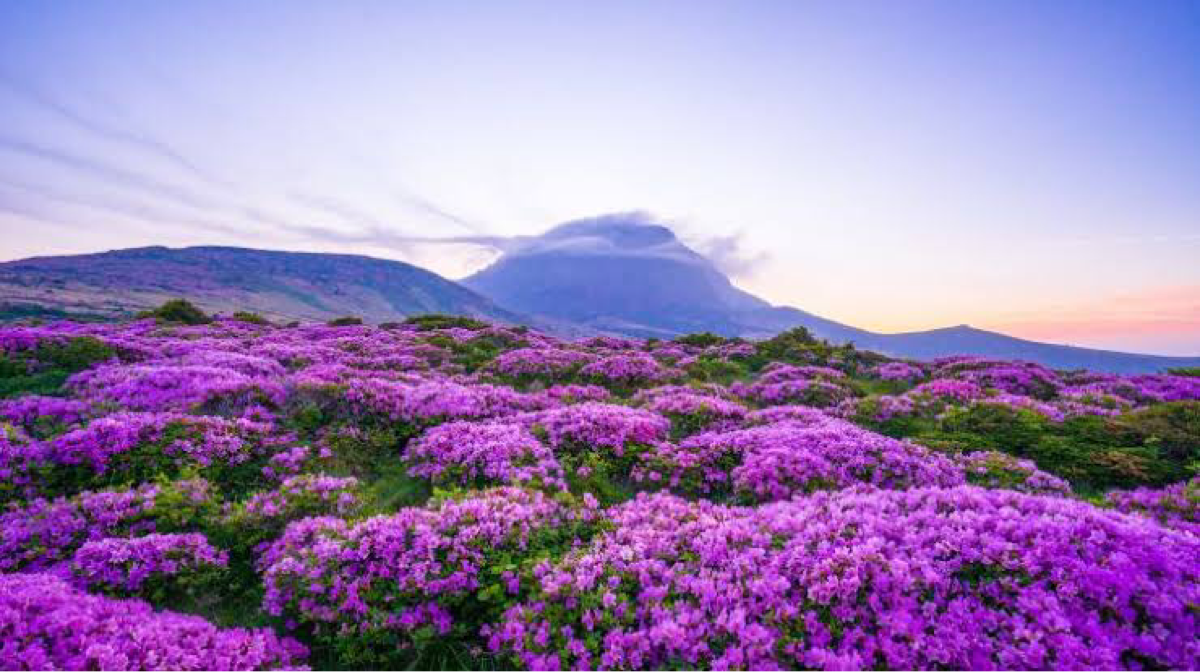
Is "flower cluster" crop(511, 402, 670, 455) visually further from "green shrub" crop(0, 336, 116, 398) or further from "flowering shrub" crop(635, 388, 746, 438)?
"green shrub" crop(0, 336, 116, 398)

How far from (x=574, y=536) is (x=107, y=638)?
4159 mm

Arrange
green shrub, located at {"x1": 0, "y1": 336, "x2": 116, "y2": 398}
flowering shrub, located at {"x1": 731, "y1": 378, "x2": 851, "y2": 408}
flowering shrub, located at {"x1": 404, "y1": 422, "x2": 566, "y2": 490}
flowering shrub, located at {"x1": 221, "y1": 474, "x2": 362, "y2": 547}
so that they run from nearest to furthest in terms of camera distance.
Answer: flowering shrub, located at {"x1": 221, "y1": 474, "x2": 362, "y2": 547} < flowering shrub, located at {"x1": 404, "y1": 422, "x2": 566, "y2": 490} < green shrub, located at {"x1": 0, "y1": 336, "x2": 116, "y2": 398} < flowering shrub, located at {"x1": 731, "y1": 378, "x2": 851, "y2": 408}

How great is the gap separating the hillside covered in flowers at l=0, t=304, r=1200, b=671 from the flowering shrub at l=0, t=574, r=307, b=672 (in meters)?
0.02

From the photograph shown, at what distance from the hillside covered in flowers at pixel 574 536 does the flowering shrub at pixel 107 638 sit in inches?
0.9

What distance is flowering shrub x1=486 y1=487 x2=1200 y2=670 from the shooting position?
4000 mm

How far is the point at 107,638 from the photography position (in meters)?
4.20

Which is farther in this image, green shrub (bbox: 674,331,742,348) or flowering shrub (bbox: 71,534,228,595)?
green shrub (bbox: 674,331,742,348)

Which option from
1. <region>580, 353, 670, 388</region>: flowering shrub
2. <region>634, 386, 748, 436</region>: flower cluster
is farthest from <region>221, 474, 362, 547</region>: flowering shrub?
<region>580, 353, 670, 388</region>: flowering shrub

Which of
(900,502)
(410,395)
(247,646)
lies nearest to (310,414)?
(410,395)

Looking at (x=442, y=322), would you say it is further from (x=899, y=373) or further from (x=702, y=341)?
(x=899, y=373)

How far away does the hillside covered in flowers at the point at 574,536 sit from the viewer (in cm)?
421

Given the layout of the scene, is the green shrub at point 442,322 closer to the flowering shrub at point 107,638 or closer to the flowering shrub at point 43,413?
the flowering shrub at point 43,413

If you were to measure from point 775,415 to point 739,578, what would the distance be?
26.6 ft

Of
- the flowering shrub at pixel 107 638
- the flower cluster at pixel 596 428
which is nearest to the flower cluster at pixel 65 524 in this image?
the flowering shrub at pixel 107 638
